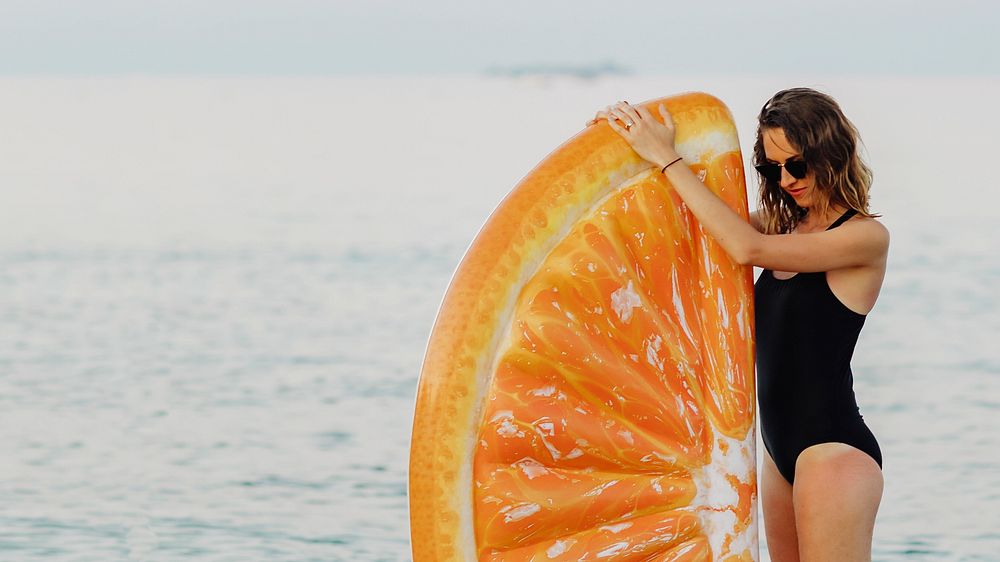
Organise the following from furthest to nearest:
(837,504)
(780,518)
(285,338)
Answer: (285,338) < (780,518) < (837,504)

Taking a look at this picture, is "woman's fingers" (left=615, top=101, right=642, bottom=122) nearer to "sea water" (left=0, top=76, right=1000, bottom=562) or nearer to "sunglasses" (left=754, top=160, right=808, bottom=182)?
"sunglasses" (left=754, top=160, right=808, bottom=182)

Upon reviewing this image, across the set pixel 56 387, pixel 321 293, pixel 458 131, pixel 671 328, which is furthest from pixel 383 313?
pixel 458 131

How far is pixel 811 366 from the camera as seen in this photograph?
2059 millimetres

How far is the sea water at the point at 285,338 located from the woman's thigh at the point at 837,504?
7.81ft

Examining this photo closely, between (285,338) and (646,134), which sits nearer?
(646,134)

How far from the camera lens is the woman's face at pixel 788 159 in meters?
2.02

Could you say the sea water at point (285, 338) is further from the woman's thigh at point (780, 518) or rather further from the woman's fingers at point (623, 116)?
the woman's fingers at point (623, 116)

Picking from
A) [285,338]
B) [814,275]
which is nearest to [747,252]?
[814,275]

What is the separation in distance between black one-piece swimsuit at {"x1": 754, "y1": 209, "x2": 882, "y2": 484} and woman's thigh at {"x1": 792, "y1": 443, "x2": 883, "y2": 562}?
0.04m

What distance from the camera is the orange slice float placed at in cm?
197

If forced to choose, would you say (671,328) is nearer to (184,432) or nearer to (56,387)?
(184,432)

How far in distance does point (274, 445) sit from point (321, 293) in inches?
144

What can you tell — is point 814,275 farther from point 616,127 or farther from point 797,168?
point 616,127

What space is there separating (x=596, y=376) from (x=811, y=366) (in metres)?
0.34
